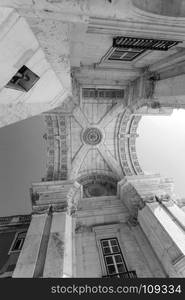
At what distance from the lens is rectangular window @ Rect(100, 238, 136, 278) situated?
938 centimetres

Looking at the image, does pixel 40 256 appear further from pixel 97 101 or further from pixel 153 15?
pixel 97 101

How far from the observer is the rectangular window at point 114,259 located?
30.8 ft

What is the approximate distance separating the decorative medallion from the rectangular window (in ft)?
25.0

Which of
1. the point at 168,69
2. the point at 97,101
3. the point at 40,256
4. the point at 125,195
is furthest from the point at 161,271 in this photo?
the point at 97,101

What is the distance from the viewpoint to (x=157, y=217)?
9945 millimetres

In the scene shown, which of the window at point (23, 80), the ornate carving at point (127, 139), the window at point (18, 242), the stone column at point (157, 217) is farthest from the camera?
the ornate carving at point (127, 139)

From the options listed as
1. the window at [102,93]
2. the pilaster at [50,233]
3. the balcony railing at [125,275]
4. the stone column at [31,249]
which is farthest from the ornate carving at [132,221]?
the window at [102,93]

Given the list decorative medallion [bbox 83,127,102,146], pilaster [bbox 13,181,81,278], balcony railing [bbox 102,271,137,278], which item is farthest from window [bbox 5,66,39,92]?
decorative medallion [bbox 83,127,102,146]

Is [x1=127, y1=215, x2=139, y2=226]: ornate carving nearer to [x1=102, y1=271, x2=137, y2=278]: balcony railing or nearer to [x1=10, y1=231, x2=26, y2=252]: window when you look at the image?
[x1=102, y1=271, x2=137, y2=278]: balcony railing

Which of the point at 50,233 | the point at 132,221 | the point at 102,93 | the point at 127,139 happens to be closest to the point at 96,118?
the point at 102,93

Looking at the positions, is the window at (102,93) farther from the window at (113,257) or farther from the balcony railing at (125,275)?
the balcony railing at (125,275)

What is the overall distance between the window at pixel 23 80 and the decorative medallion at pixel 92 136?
10916 mm

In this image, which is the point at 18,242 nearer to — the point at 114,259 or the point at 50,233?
the point at 50,233

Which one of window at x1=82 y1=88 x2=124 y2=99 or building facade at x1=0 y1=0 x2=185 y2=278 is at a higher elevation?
window at x1=82 y1=88 x2=124 y2=99
